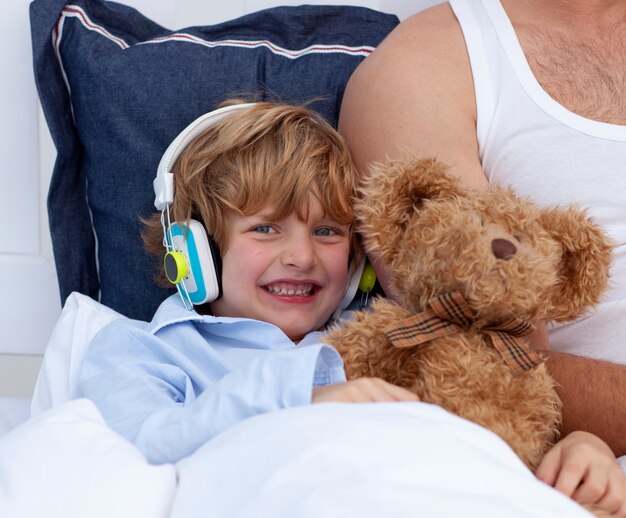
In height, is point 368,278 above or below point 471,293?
below

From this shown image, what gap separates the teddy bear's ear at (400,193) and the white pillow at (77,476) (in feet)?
1.16

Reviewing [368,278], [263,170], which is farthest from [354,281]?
[263,170]

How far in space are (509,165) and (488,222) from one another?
398mm

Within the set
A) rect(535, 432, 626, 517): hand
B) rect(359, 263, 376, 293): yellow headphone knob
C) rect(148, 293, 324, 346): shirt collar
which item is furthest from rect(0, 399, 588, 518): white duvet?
rect(359, 263, 376, 293): yellow headphone knob

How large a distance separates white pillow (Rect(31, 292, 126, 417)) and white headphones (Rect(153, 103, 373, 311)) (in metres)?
0.18

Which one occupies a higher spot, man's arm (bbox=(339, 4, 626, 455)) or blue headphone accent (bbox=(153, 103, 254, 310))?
man's arm (bbox=(339, 4, 626, 455))

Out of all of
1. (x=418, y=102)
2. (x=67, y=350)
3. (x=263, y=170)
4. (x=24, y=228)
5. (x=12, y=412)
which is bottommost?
(x=12, y=412)

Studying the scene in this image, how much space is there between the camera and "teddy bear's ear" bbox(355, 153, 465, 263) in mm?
928

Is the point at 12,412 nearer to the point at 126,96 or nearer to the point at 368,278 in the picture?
the point at 126,96

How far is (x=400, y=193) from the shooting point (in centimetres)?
93

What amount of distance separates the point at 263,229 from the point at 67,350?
1.25 feet

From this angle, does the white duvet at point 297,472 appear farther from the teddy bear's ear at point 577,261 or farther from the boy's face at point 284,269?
the boy's face at point 284,269

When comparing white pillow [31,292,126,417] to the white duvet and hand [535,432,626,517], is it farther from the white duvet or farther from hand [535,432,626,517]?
hand [535,432,626,517]

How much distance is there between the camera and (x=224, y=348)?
1251mm
